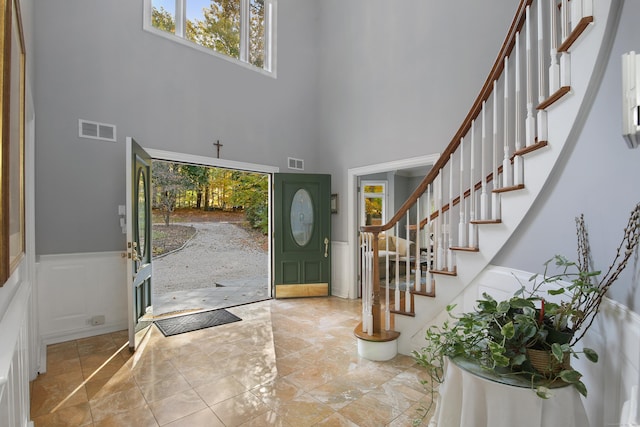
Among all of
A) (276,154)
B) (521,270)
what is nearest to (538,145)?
(521,270)

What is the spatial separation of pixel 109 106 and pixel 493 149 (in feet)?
13.5

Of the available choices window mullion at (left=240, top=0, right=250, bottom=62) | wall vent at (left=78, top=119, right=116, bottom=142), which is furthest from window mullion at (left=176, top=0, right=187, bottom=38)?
wall vent at (left=78, top=119, right=116, bottom=142)

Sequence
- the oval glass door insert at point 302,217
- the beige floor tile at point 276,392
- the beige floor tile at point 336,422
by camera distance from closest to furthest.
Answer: the beige floor tile at point 336,422 → the beige floor tile at point 276,392 → the oval glass door insert at point 302,217

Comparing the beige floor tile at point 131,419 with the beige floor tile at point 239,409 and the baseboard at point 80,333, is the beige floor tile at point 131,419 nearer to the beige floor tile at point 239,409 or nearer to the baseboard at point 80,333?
the beige floor tile at point 239,409

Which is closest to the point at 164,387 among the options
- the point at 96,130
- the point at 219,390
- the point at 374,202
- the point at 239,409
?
the point at 219,390

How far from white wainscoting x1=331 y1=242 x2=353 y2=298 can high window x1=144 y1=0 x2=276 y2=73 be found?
3.20 m

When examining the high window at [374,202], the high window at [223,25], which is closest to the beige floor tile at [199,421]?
the high window at [223,25]

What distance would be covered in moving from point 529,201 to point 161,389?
290 cm

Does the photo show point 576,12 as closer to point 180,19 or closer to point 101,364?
point 101,364

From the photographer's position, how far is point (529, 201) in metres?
1.83

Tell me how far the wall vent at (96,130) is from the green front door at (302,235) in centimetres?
227

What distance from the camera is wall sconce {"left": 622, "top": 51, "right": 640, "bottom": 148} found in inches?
36.3

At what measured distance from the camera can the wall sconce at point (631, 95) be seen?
0.92 m

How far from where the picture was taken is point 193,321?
12.8 feet
